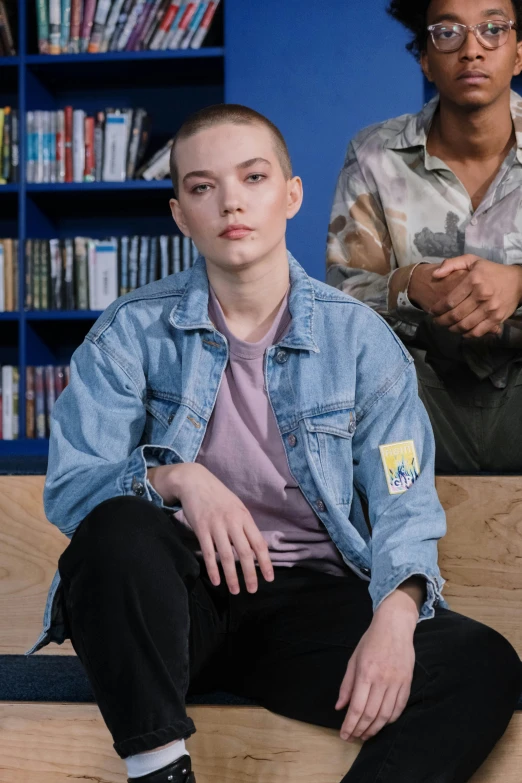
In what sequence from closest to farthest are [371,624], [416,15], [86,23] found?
[371,624] → [416,15] → [86,23]

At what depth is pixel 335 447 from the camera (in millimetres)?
1246

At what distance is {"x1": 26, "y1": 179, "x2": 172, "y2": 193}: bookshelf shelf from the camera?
3.43 meters

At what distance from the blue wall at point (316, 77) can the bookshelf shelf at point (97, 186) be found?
0.40 meters

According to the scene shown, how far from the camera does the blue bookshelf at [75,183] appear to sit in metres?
3.49

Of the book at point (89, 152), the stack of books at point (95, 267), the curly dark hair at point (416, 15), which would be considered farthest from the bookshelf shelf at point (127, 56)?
the curly dark hair at point (416, 15)

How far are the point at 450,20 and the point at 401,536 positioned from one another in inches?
43.5

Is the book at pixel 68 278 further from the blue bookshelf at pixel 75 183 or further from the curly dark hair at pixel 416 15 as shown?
the curly dark hair at pixel 416 15

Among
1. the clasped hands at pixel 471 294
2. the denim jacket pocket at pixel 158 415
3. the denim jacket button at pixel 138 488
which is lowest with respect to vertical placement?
the denim jacket button at pixel 138 488

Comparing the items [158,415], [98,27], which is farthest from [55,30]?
[158,415]

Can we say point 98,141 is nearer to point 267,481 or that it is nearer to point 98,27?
point 98,27

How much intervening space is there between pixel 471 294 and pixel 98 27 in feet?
8.08

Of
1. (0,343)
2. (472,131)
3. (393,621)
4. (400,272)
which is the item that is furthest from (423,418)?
(0,343)

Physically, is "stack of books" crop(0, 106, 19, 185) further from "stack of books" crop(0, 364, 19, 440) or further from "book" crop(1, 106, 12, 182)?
"stack of books" crop(0, 364, 19, 440)

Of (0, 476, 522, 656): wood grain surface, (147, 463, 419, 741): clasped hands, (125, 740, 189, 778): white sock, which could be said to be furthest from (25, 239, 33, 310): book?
(125, 740, 189, 778): white sock
